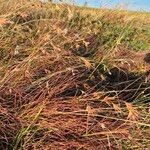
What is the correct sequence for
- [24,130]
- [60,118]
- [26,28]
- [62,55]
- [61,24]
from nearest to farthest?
[24,130], [60,118], [62,55], [26,28], [61,24]

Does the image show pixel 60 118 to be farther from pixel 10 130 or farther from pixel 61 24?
pixel 61 24

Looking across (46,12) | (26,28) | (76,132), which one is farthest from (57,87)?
(46,12)

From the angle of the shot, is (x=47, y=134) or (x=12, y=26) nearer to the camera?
(x=47, y=134)

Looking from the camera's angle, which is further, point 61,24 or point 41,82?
point 61,24

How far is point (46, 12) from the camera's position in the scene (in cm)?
615

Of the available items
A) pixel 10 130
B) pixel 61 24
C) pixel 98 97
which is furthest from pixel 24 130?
pixel 61 24

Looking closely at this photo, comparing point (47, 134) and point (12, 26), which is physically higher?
point (12, 26)

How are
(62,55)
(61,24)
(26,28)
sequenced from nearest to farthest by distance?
(62,55) → (26,28) → (61,24)

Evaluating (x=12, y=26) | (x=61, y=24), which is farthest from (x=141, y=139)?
(x=61, y=24)

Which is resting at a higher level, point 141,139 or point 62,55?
point 62,55

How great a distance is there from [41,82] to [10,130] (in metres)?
0.56

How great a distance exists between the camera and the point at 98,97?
13.5 feet

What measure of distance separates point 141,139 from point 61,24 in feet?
7.12

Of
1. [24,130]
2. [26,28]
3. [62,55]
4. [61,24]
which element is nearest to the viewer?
[24,130]
